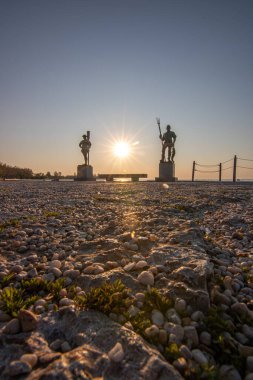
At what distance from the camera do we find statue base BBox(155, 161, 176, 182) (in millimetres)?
26828

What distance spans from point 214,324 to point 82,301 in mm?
935

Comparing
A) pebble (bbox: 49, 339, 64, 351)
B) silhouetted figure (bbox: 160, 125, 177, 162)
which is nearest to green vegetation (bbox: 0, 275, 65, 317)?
pebble (bbox: 49, 339, 64, 351)

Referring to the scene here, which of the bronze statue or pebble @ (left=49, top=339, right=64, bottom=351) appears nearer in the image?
pebble @ (left=49, top=339, right=64, bottom=351)

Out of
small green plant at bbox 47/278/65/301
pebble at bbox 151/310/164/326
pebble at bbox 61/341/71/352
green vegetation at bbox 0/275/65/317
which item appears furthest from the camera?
small green plant at bbox 47/278/65/301

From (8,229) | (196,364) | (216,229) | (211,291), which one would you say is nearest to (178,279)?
(211,291)

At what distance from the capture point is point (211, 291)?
2203mm

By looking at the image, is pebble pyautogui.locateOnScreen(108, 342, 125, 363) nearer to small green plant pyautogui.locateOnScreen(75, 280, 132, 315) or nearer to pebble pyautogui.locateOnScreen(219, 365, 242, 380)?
small green plant pyautogui.locateOnScreen(75, 280, 132, 315)

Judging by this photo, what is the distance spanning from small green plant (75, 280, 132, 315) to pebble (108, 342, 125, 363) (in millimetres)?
382

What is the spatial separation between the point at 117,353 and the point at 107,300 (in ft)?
1.70

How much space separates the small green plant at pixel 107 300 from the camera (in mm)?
1906

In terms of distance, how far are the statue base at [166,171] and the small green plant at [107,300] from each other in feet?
81.9

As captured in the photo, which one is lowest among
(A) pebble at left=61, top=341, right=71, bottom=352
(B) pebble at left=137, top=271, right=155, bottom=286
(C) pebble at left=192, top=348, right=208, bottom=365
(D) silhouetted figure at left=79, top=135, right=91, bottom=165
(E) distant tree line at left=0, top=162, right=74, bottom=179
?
(C) pebble at left=192, top=348, right=208, bottom=365

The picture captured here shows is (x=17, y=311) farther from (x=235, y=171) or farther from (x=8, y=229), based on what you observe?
(x=235, y=171)

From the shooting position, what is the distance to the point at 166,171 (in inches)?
1061
